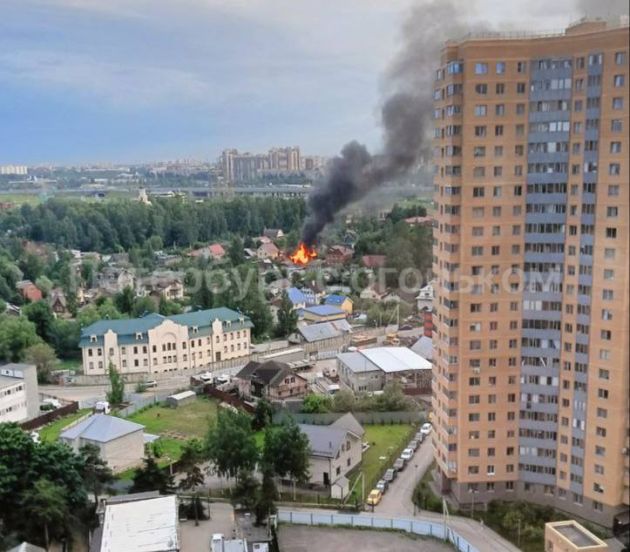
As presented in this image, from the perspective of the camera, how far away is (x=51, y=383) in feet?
96.0

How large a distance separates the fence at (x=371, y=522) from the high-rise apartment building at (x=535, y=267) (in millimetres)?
1150

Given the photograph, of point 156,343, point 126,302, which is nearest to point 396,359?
point 156,343

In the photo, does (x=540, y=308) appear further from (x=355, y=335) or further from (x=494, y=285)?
(x=355, y=335)

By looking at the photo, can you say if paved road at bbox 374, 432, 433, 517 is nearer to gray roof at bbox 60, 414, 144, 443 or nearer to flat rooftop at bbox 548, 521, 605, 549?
flat rooftop at bbox 548, 521, 605, 549

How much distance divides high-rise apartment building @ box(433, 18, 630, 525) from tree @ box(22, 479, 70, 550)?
924 cm

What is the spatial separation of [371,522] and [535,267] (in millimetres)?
7455

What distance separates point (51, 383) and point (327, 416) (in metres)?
13.7

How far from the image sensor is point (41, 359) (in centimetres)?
2922

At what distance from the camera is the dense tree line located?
205ft

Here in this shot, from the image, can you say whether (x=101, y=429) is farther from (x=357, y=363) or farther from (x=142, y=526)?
(x=357, y=363)

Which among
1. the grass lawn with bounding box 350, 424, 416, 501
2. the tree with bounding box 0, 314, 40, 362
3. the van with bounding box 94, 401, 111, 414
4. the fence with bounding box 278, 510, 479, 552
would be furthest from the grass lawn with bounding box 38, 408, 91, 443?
the grass lawn with bounding box 350, 424, 416, 501

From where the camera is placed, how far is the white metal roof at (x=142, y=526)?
1370 cm

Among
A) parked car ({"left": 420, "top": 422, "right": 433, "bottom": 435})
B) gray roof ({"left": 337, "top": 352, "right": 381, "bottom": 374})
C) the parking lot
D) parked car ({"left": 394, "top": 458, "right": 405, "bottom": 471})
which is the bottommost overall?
the parking lot

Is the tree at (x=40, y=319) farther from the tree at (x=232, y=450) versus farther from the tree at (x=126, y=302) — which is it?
the tree at (x=232, y=450)
